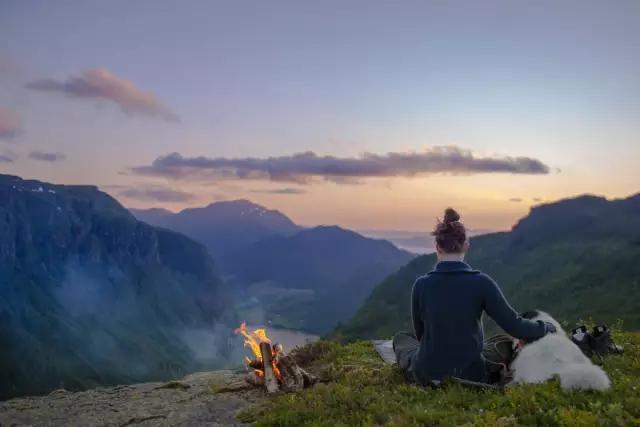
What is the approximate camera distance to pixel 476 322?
36.0ft

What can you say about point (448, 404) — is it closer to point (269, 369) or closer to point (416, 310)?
point (416, 310)

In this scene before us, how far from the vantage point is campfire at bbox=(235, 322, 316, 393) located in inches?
560

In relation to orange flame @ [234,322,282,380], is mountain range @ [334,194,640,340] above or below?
below

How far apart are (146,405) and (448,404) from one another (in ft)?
25.2

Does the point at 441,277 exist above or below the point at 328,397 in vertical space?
above

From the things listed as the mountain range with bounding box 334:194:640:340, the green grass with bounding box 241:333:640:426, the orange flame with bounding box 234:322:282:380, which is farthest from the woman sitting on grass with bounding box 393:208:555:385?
the mountain range with bounding box 334:194:640:340

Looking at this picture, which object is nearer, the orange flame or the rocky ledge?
the rocky ledge

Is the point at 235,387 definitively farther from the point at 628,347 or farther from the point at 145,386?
the point at 628,347

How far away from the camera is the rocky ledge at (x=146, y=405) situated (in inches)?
494

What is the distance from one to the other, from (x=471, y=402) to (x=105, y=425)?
7.92m

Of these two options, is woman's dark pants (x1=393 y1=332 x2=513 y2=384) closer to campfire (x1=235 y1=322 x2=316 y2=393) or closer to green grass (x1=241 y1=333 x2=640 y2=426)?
green grass (x1=241 y1=333 x2=640 y2=426)

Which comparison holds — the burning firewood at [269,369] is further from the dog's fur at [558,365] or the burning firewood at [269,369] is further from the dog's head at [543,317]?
the dog's head at [543,317]

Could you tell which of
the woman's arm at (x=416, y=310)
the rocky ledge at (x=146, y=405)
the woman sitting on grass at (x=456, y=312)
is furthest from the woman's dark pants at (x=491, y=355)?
the rocky ledge at (x=146, y=405)

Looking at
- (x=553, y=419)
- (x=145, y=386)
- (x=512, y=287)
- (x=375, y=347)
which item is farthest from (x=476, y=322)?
(x=512, y=287)
